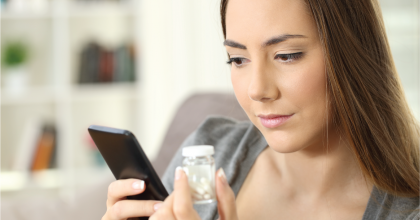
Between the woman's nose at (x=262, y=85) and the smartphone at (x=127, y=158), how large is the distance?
283mm

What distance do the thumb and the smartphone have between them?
13cm

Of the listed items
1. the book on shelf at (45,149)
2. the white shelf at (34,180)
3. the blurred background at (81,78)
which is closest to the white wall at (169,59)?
the blurred background at (81,78)

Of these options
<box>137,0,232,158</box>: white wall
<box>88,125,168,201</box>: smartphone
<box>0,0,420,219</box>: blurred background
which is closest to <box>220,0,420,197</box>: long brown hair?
<box>88,125,168,201</box>: smartphone

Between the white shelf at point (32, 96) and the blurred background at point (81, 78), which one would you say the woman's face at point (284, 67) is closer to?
the blurred background at point (81, 78)

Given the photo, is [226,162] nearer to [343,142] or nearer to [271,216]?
[271,216]

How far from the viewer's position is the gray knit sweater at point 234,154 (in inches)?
43.2

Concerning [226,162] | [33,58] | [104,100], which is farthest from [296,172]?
[33,58]

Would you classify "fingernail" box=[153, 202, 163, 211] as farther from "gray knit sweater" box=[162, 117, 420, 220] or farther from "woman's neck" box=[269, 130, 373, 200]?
"woman's neck" box=[269, 130, 373, 200]

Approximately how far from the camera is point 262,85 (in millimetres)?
927

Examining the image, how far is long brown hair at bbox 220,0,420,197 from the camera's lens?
0.94 meters

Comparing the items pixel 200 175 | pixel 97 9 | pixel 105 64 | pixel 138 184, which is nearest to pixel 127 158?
pixel 138 184

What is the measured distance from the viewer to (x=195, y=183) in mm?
775

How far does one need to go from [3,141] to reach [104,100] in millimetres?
809

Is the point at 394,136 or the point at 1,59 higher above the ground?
the point at 1,59
